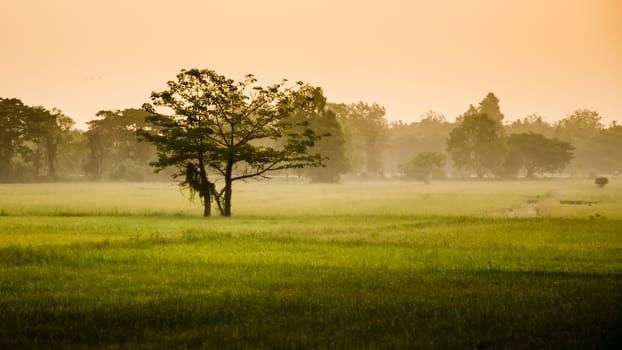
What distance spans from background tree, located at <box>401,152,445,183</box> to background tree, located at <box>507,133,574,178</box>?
24414mm

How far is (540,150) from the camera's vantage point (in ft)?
598

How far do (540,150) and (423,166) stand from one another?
35.8 meters

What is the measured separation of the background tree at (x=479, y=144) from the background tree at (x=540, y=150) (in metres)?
7.05

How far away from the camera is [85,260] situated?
20922 mm

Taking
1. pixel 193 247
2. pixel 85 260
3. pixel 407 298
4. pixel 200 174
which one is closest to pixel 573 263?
pixel 407 298

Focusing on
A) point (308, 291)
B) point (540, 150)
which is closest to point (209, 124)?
point (308, 291)

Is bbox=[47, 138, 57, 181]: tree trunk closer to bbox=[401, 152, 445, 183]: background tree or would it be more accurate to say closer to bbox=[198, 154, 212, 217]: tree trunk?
bbox=[401, 152, 445, 183]: background tree

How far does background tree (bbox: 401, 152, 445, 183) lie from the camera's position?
17462 cm

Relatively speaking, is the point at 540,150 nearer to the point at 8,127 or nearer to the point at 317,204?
the point at 317,204

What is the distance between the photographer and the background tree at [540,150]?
182 metres

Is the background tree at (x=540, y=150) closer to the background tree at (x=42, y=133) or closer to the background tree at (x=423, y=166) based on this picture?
the background tree at (x=423, y=166)

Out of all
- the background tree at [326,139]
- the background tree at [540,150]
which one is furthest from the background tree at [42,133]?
the background tree at [540,150]

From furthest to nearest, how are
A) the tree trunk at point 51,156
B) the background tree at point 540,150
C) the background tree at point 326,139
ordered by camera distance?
the background tree at point 540,150 → the tree trunk at point 51,156 → the background tree at point 326,139

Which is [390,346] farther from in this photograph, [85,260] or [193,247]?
[193,247]
